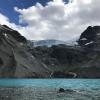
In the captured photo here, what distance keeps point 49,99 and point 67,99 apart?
3.95 meters

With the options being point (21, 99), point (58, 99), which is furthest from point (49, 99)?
point (21, 99)

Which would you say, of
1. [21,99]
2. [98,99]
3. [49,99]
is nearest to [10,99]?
[21,99]

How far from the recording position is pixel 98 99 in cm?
6706

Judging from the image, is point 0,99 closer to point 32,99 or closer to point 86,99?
point 32,99

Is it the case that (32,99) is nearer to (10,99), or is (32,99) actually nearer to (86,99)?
(10,99)

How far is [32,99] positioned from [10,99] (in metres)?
4.82

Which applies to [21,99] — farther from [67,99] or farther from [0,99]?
[67,99]

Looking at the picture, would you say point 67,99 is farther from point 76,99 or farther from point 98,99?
point 98,99

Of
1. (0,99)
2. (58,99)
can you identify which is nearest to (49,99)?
(58,99)

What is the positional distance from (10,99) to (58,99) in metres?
10.5

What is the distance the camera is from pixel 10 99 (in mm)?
68250

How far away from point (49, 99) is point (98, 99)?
34.7 feet

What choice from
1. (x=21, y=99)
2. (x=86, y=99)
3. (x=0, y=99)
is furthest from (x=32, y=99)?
(x=86, y=99)

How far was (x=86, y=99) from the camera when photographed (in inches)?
2670
